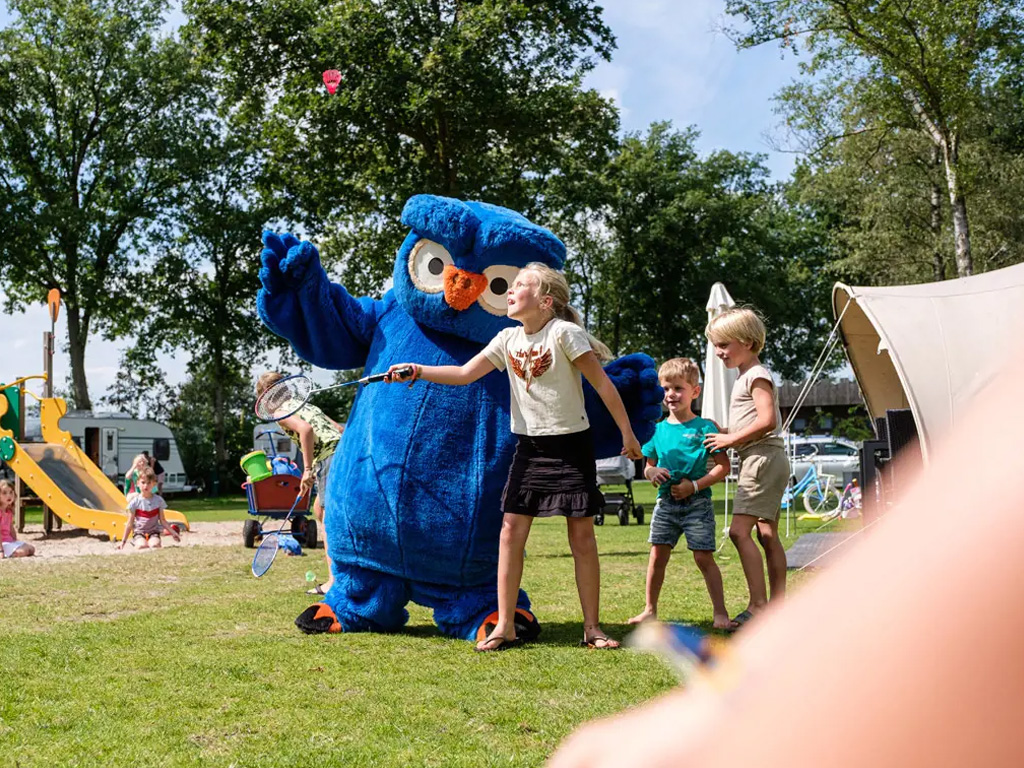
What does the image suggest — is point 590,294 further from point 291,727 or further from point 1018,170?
point 291,727

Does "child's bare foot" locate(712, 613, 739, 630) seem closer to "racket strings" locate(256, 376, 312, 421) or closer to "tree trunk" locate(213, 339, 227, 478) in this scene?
"racket strings" locate(256, 376, 312, 421)

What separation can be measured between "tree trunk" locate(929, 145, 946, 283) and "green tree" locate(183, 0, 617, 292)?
9.38 meters

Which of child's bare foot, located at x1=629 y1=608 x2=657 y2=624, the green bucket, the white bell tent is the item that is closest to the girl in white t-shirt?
child's bare foot, located at x1=629 y1=608 x2=657 y2=624

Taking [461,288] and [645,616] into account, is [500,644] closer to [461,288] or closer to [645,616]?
[645,616]

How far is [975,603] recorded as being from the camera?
32 centimetres

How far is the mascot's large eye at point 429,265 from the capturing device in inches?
204

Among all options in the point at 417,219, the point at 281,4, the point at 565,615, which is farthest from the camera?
the point at 281,4

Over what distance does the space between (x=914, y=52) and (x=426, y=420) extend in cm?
1629

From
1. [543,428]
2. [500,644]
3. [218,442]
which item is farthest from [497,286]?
[218,442]

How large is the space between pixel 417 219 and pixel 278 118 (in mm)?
16804

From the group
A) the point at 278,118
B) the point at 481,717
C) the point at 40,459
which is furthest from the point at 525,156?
the point at 481,717

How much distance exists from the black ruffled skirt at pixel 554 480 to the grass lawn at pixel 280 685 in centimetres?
62

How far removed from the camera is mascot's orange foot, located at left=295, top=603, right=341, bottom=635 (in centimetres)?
515

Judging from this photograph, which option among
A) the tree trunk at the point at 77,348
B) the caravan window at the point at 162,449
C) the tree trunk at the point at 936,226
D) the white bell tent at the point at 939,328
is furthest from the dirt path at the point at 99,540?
the tree trunk at the point at 936,226
